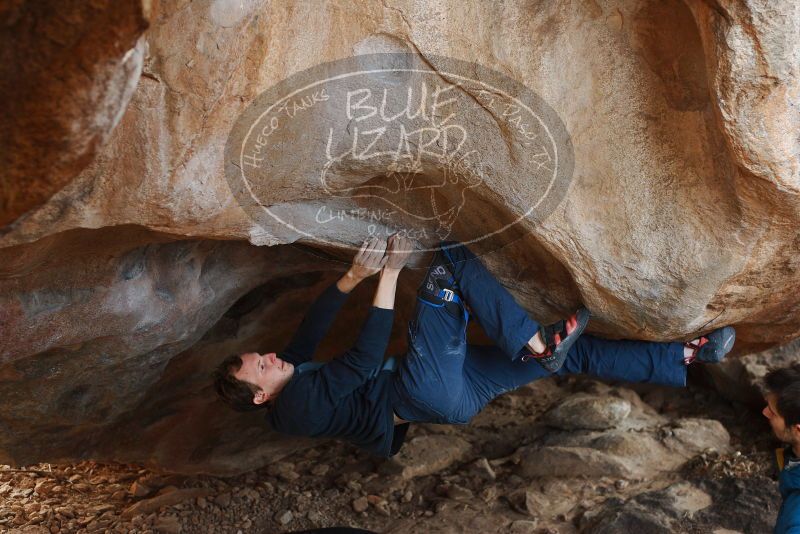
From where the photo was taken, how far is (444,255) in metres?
2.32

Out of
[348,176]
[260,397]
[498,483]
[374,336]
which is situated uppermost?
[348,176]

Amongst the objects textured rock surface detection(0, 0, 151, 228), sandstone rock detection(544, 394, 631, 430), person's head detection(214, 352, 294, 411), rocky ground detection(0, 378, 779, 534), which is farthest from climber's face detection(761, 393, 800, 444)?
textured rock surface detection(0, 0, 151, 228)

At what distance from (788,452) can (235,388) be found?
1.77 metres

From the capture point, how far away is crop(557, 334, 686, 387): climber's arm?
2504 millimetres

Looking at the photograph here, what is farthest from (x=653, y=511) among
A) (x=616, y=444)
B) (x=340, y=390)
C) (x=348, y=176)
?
(x=348, y=176)

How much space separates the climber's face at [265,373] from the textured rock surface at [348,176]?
9.6 inches

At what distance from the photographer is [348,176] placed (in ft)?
6.72

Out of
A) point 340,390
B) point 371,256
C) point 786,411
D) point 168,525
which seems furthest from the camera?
point 168,525

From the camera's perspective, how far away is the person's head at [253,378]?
2.50 m

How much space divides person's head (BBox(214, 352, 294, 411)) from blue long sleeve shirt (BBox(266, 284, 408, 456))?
0.04m

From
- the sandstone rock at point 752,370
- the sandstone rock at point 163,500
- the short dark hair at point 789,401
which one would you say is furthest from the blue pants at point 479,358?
the sandstone rock at point 163,500

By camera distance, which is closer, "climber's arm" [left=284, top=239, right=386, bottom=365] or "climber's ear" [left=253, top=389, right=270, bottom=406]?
"climber's arm" [left=284, top=239, right=386, bottom=365]

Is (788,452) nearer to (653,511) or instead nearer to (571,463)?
(653,511)

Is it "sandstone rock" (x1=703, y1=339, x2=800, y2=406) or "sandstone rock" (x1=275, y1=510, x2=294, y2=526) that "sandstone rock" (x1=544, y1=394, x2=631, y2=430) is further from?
"sandstone rock" (x1=275, y1=510, x2=294, y2=526)
